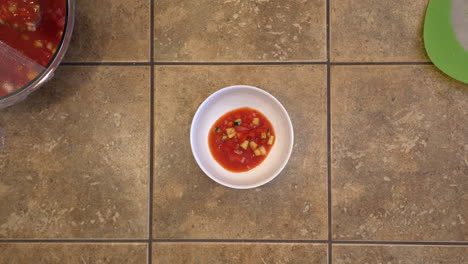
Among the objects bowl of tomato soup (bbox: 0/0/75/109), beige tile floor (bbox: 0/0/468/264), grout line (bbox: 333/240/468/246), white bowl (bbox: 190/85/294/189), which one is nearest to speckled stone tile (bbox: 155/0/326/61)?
beige tile floor (bbox: 0/0/468/264)

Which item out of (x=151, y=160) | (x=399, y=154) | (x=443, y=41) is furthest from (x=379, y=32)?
(x=151, y=160)

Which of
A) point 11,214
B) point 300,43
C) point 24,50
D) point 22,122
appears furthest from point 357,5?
point 11,214

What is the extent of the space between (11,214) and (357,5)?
1.12 meters

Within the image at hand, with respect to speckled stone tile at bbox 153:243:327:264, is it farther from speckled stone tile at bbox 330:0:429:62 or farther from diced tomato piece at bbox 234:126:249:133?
speckled stone tile at bbox 330:0:429:62

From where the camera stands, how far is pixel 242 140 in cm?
113

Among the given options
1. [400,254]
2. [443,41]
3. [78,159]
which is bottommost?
[400,254]

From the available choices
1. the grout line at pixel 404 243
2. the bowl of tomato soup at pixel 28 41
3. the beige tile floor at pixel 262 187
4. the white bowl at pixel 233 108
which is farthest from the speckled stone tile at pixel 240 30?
the grout line at pixel 404 243

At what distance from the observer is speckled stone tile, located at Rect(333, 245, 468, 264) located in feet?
3.77

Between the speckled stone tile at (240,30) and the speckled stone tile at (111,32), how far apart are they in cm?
5

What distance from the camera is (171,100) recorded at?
1.17m

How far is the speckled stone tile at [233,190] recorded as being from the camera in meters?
1.16

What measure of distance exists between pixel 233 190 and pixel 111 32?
557 millimetres

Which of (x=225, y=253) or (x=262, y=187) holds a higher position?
(x=262, y=187)

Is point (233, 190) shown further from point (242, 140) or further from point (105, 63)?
point (105, 63)
